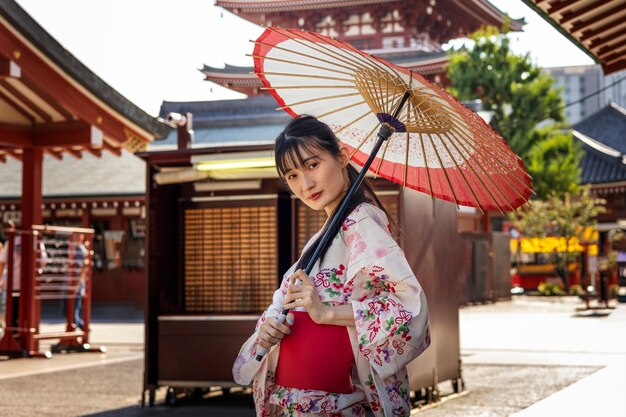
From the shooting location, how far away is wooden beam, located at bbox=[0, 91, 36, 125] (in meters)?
12.7

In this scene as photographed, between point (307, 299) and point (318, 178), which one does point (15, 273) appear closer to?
point (318, 178)

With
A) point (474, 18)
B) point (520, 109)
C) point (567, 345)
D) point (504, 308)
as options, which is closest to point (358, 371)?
point (567, 345)

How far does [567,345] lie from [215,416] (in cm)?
743

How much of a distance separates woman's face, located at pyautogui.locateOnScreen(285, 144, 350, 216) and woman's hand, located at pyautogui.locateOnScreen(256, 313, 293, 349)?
42 centimetres

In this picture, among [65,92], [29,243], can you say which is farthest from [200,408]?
[29,243]

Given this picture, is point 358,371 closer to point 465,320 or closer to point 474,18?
point 465,320

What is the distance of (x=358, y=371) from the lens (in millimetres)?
3061

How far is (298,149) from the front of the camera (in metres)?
3.19

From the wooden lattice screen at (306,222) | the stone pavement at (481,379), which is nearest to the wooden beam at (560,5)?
the wooden lattice screen at (306,222)

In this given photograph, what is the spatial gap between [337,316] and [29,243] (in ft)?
36.5

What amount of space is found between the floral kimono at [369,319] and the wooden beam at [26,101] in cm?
1033

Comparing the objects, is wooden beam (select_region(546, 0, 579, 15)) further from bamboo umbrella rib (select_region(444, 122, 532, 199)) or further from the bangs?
the bangs

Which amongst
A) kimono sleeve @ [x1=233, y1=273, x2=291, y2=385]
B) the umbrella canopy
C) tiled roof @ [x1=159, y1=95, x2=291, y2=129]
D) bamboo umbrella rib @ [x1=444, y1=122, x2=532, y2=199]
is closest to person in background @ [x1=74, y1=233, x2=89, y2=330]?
the umbrella canopy

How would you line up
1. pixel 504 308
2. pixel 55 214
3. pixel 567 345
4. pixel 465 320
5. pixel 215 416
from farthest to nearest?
pixel 55 214 → pixel 504 308 → pixel 465 320 → pixel 567 345 → pixel 215 416
